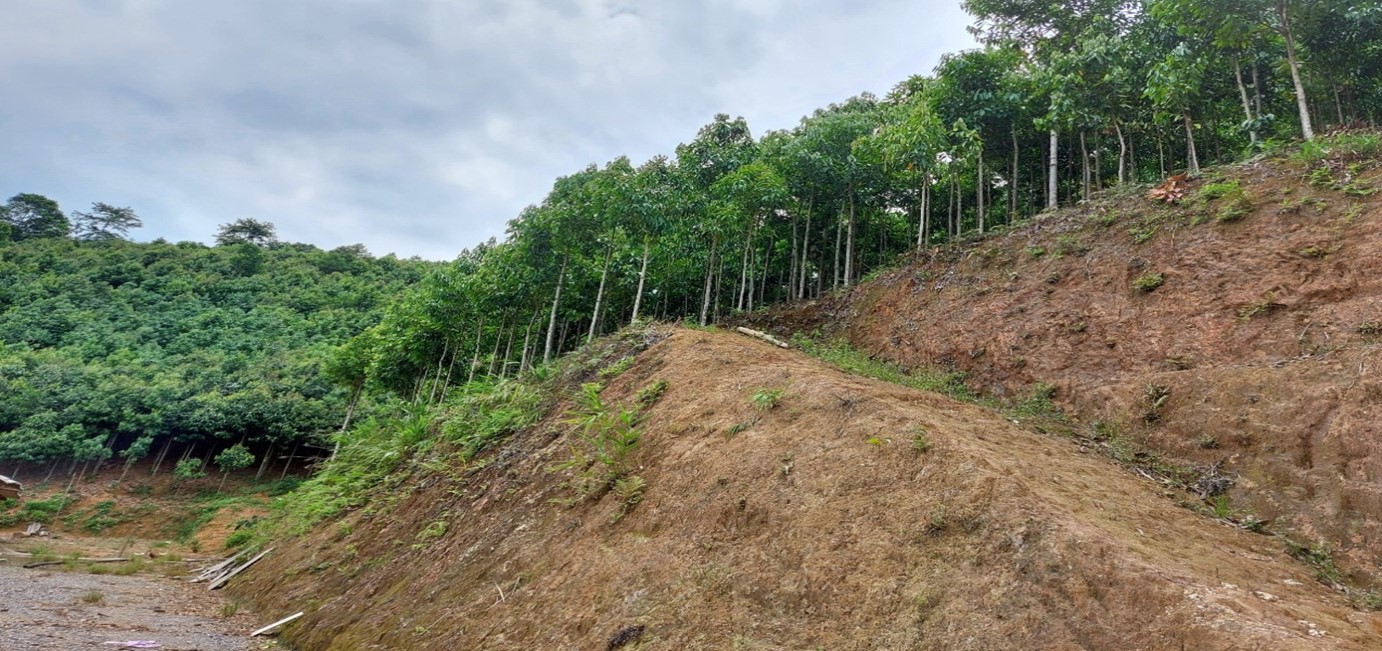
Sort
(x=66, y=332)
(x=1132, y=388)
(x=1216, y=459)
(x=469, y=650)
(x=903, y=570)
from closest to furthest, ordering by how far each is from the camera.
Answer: (x=903, y=570) < (x=469, y=650) < (x=1216, y=459) < (x=1132, y=388) < (x=66, y=332)

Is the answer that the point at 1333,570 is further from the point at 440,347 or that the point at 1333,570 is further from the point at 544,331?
the point at 440,347

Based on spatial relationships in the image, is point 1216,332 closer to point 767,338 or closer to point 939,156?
point 767,338

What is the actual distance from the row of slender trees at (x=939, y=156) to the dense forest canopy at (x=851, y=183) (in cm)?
7

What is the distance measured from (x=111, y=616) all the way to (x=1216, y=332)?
1605 centimetres

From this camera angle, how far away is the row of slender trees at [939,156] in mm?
13695

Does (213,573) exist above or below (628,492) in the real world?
below

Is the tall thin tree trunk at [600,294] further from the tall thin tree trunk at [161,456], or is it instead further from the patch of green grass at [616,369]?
the tall thin tree trunk at [161,456]

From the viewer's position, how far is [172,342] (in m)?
48.2

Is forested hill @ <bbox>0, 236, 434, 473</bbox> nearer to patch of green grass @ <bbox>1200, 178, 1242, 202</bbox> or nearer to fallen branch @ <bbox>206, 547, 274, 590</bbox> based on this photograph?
fallen branch @ <bbox>206, 547, 274, 590</bbox>

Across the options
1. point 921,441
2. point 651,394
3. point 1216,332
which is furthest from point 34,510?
point 1216,332

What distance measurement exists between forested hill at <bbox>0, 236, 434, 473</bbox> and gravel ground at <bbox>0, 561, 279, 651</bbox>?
739 inches

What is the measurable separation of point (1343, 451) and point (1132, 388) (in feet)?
8.04

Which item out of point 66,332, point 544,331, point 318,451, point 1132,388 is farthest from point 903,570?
point 66,332

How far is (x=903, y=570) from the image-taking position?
15.3 feet
